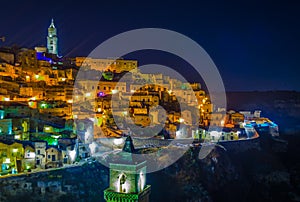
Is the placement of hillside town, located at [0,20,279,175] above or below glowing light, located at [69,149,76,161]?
above

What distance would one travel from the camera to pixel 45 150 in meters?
32.8

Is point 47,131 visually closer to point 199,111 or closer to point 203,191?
point 203,191

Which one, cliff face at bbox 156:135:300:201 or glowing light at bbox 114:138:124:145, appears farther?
glowing light at bbox 114:138:124:145

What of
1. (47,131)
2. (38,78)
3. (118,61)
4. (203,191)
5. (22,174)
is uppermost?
(118,61)

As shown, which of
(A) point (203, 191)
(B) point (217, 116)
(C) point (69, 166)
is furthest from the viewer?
(B) point (217, 116)

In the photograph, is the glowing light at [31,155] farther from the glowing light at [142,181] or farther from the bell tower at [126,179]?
the glowing light at [142,181]

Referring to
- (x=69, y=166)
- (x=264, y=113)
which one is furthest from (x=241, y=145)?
(x=264, y=113)

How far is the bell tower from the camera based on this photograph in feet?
59.2

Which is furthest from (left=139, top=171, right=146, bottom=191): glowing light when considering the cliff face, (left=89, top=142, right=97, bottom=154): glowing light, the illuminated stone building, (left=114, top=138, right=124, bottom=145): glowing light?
the illuminated stone building

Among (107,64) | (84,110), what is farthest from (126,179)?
(107,64)

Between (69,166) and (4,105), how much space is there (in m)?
10.2

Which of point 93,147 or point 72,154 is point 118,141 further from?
point 72,154

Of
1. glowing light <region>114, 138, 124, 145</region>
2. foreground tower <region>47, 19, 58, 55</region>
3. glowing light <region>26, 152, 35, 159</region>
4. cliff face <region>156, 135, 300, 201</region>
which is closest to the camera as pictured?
glowing light <region>26, 152, 35, 159</region>

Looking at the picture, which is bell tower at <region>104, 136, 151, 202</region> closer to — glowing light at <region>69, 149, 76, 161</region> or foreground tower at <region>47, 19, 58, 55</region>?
glowing light at <region>69, 149, 76, 161</region>
